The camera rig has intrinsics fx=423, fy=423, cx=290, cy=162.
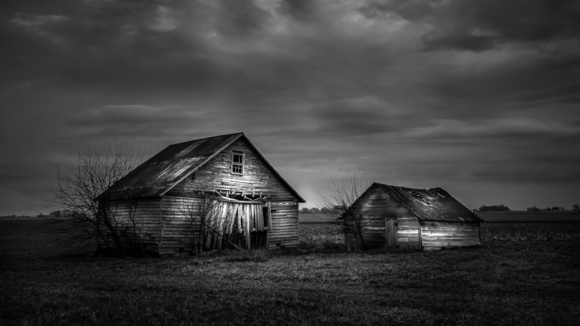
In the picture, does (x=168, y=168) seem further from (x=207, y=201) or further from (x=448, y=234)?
(x=448, y=234)

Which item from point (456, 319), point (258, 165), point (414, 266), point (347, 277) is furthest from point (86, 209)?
point (456, 319)

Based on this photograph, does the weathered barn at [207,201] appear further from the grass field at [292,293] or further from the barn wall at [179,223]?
the grass field at [292,293]

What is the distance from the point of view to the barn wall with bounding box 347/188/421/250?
30.2 m

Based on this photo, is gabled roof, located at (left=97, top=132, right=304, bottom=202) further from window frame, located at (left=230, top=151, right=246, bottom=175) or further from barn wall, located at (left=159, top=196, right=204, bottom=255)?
barn wall, located at (left=159, top=196, right=204, bottom=255)

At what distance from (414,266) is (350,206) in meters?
14.1

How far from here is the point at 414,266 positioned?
19.8 m

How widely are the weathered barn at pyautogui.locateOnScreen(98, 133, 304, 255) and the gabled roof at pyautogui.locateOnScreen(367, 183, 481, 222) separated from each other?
766 cm

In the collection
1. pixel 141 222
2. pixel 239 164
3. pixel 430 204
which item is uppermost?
pixel 239 164

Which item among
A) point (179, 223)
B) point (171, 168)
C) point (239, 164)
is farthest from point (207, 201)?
point (171, 168)

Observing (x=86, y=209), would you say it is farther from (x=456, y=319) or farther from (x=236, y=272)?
(x=456, y=319)

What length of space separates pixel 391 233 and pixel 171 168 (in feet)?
54.0

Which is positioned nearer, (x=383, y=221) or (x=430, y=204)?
(x=383, y=221)

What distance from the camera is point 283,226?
1264 inches

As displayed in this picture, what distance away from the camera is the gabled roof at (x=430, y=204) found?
31.0 meters
